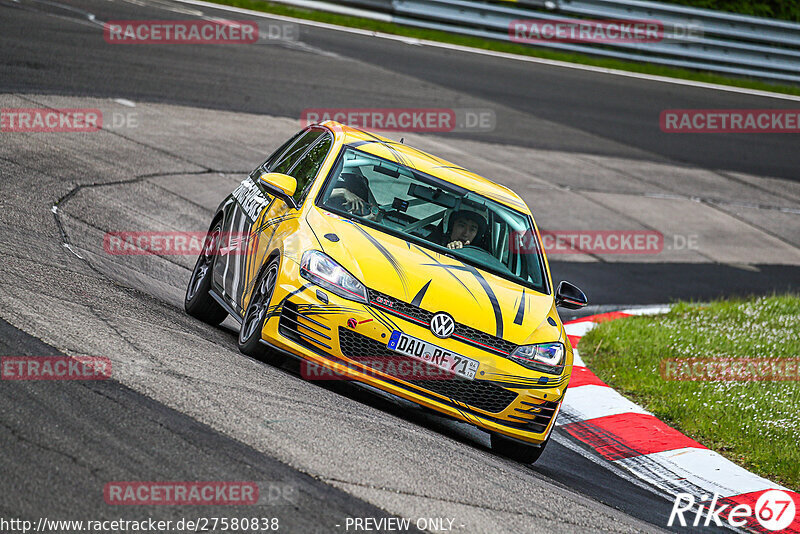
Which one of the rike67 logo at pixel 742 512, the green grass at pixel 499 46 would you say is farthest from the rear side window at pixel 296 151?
the green grass at pixel 499 46

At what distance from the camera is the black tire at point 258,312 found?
6414mm

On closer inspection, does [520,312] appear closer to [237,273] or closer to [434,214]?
[434,214]

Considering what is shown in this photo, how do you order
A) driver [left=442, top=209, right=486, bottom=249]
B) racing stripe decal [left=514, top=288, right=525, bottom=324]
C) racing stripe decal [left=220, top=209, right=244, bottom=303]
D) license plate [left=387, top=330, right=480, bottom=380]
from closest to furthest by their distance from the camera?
license plate [left=387, top=330, right=480, bottom=380]
racing stripe decal [left=514, top=288, right=525, bottom=324]
driver [left=442, top=209, right=486, bottom=249]
racing stripe decal [left=220, top=209, right=244, bottom=303]

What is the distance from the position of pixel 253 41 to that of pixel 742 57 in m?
13.1

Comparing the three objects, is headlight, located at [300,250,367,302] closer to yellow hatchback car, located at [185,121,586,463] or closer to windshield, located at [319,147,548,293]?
yellow hatchback car, located at [185,121,586,463]

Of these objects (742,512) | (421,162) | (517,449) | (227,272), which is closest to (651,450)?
(742,512)

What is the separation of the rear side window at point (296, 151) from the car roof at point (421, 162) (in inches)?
6.3

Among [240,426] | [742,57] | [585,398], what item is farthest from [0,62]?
[742,57]

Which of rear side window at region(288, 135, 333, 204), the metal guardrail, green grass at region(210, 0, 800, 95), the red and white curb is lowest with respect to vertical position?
the red and white curb

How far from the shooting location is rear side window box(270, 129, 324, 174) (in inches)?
313

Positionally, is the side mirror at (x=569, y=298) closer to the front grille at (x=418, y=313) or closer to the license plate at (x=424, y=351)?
the front grille at (x=418, y=313)

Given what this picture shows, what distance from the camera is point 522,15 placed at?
2456cm

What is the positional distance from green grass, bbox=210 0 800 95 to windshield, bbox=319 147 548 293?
1674 cm

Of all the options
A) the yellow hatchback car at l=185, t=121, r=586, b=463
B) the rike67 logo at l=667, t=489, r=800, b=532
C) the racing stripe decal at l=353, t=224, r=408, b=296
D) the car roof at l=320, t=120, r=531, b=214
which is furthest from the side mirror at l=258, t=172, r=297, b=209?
the rike67 logo at l=667, t=489, r=800, b=532
